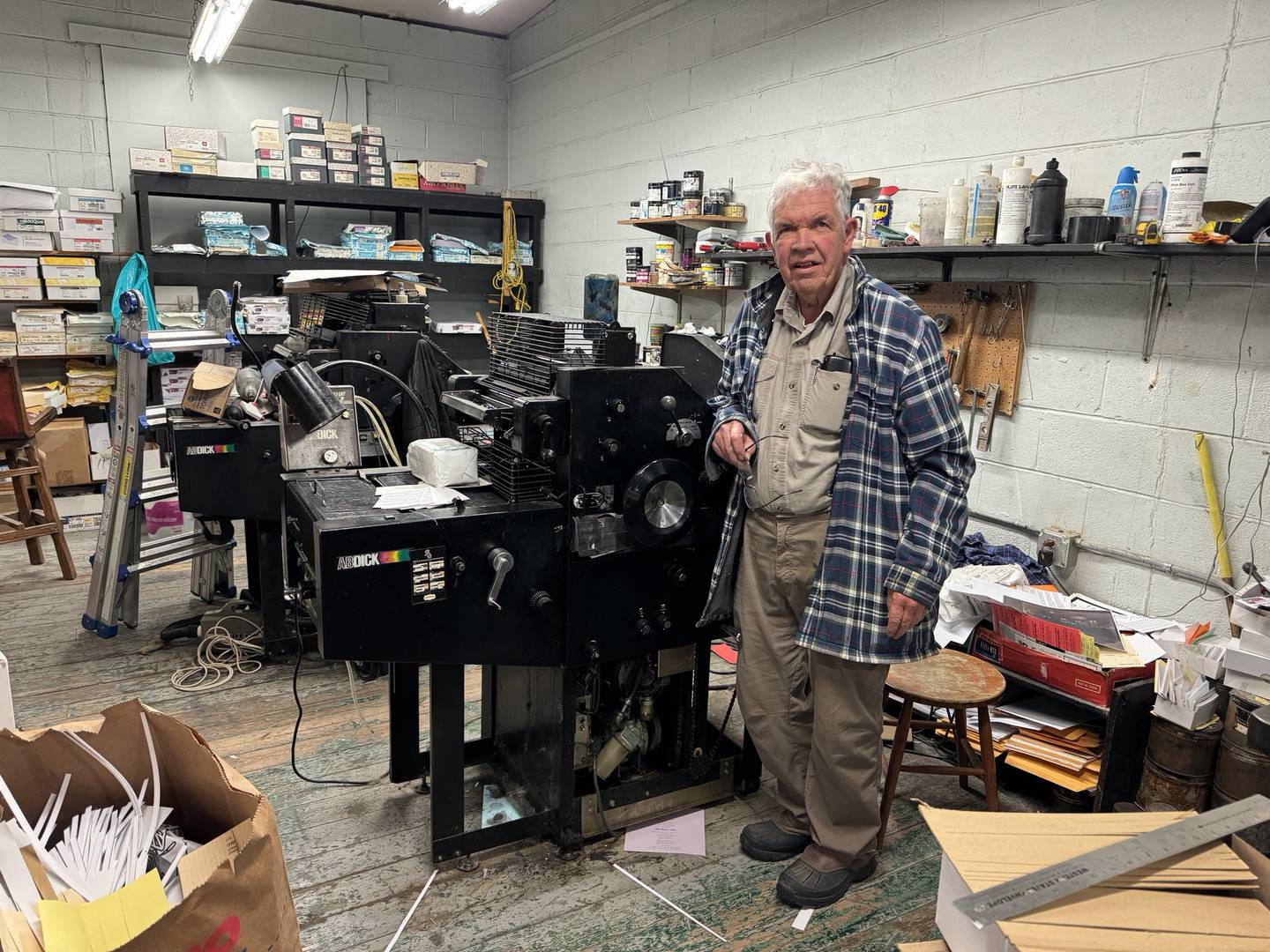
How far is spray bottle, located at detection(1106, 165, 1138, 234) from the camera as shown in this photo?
2.41m

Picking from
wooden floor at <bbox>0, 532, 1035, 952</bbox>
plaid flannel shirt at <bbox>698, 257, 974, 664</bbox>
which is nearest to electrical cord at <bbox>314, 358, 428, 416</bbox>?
wooden floor at <bbox>0, 532, 1035, 952</bbox>

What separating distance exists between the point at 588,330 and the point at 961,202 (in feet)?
4.86

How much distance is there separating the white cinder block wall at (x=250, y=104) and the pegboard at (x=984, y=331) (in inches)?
175

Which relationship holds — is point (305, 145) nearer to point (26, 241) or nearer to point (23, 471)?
point (26, 241)

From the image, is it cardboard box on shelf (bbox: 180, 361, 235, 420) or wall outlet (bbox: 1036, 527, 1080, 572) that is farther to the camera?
cardboard box on shelf (bbox: 180, 361, 235, 420)

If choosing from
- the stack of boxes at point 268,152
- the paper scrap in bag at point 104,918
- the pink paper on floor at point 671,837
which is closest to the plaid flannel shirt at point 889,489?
the pink paper on floor at point 671,837

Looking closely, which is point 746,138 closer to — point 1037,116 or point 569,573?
point 1037,116

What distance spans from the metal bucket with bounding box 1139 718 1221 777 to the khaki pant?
2.43 feet

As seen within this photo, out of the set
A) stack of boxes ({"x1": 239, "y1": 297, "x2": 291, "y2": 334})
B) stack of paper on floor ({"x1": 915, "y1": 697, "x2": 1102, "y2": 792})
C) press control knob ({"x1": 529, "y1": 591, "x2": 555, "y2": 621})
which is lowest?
stack of paper on floor ({"x1": 915, "y1": 697, "x2": 1102, "y2": 792})

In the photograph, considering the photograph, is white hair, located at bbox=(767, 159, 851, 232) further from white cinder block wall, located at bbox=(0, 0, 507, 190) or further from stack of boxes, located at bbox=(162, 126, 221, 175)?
white cinder block wall, located at bbox=(0, 0, 507, 190)

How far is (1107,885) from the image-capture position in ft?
2.91

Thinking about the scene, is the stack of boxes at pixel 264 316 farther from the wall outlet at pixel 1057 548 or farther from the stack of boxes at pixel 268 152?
the wall outlet at pixel 1057 548

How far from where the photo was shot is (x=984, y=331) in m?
3.00

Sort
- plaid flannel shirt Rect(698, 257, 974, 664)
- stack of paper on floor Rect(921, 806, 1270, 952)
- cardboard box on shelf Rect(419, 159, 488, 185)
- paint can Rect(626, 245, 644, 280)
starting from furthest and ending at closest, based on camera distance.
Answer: cardboard box on shelf Rect(419, 159, 488, 185)
paint can Rect(626, 245, 644, 280)
plaid flannel shirt Rect(698, 257, 974, 664)
stack of paper on floor Rect(921, 806, 1270, 952)
